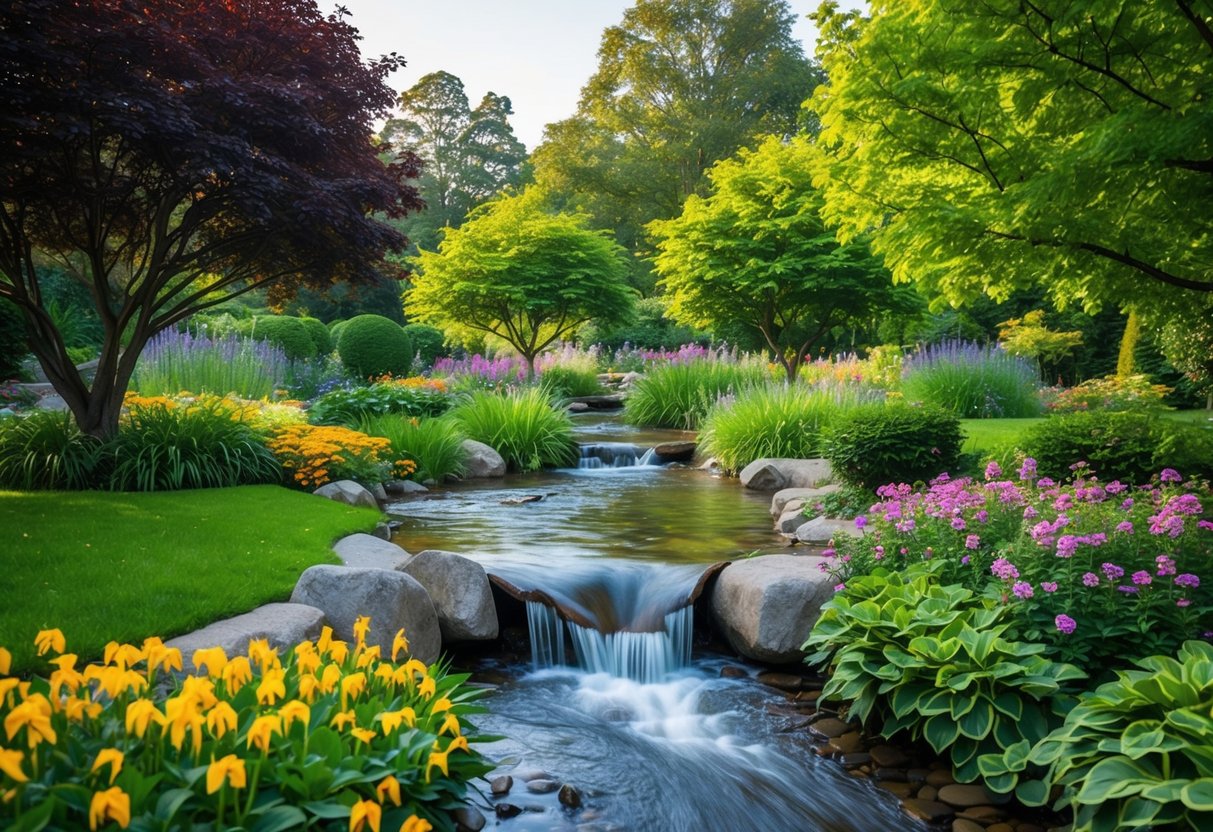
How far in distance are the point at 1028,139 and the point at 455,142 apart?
44.7m

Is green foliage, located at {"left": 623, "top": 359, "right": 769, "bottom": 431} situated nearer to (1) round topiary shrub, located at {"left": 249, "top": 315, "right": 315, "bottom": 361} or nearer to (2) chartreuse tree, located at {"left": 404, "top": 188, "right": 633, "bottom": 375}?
(2) chartreuse tree, located at {"left": 404, "top": 188, "right": 633, "bottom": 375}

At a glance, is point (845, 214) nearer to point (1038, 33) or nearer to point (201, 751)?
point (1038, 33)

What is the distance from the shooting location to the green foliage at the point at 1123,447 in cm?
664

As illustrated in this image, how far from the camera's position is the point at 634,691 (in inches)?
185

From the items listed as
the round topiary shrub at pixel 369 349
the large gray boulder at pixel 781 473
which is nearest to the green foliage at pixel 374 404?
the large gray boulder at pixel 781 473

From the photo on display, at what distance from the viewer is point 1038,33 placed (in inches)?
178

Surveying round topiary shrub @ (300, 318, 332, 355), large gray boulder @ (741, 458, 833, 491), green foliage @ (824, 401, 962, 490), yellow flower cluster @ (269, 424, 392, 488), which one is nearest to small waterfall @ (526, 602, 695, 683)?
green foliage @ (824, 401, 962, 490)

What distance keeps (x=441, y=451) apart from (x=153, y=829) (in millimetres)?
8832

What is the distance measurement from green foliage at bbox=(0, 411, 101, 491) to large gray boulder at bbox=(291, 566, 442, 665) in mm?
4131

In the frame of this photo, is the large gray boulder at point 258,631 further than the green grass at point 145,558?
No

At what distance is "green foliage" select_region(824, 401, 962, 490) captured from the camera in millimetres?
7523

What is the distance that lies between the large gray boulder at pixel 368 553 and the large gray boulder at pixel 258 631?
121 cm

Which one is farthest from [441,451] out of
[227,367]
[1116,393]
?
[1116,393]

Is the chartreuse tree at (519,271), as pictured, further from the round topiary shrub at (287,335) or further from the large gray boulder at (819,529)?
the large gray boulder at (819,529)
